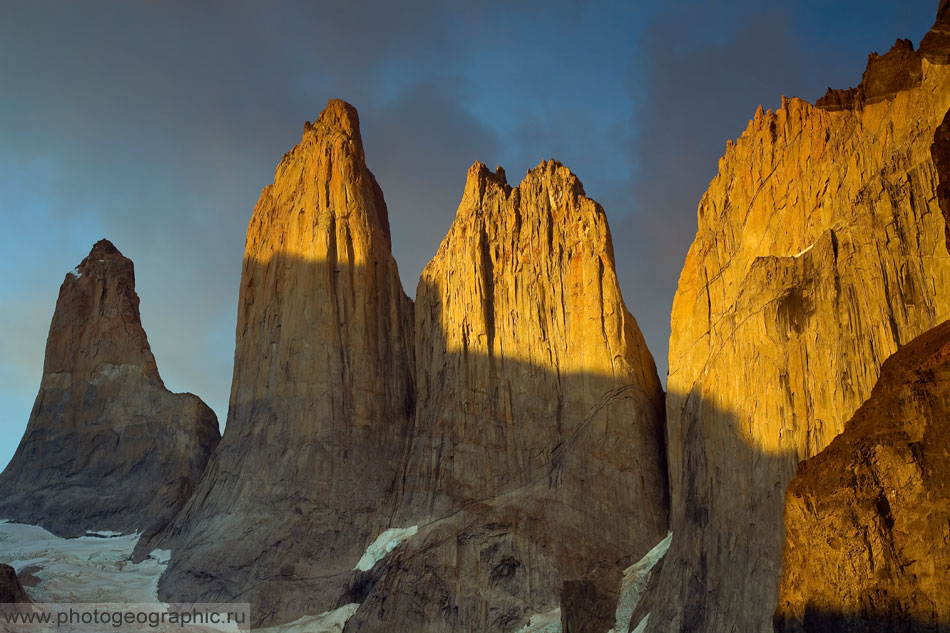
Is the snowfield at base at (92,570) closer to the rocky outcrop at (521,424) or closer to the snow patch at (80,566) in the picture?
the snow patch at (80,566)

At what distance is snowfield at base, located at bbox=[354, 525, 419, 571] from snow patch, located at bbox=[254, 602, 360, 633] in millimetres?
2110

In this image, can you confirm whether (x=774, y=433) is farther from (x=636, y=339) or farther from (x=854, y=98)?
(x=636, y=339)

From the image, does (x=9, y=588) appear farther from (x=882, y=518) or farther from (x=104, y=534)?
(x=882, y=518)

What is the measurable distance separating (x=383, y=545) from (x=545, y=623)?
10.2 meters

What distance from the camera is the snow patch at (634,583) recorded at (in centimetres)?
4172

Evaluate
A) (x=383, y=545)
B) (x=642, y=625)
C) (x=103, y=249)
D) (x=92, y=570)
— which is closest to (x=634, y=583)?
(x=642, y=625)

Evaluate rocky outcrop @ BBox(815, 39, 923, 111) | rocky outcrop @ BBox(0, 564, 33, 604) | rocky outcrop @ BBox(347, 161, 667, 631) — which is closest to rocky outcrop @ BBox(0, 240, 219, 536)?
rocky outcrop @ BBox(0, 564, 33, 604)

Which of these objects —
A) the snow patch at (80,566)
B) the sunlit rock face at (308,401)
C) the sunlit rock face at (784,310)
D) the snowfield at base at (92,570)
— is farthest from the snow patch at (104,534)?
the sunlit rock face at (784,310)

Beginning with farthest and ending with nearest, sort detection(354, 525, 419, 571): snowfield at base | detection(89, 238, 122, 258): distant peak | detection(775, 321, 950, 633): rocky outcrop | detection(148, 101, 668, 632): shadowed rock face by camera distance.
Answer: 1. detection(89, 238, 122, 258): distant peak
2. detection(354, 525, 419, 571): snowfield at base
3. detection(148, 101, 668, 632): shadowed rock face
4. detection(775, 321, 950, 633): rocky outcrop

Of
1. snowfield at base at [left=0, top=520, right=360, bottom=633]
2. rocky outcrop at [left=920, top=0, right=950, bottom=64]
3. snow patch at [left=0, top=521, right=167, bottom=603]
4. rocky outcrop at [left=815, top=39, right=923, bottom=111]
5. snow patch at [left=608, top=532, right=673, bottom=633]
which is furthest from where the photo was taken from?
snow patch at [left=0, top=521, right=167, bottom=603]

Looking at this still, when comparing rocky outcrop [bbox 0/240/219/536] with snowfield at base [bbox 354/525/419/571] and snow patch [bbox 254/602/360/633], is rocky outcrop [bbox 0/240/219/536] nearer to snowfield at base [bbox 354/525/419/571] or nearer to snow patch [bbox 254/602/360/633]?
snow patch [bbox 254/602/360/633]

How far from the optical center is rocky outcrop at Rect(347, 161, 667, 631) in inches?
1826

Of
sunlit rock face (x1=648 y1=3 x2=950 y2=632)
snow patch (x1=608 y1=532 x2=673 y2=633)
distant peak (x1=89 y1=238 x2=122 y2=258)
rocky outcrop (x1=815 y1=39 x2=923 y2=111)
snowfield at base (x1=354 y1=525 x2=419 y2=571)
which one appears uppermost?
distant peak (x1=89 y1=238 x2=122 y2=258)

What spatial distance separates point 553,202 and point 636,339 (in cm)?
905
